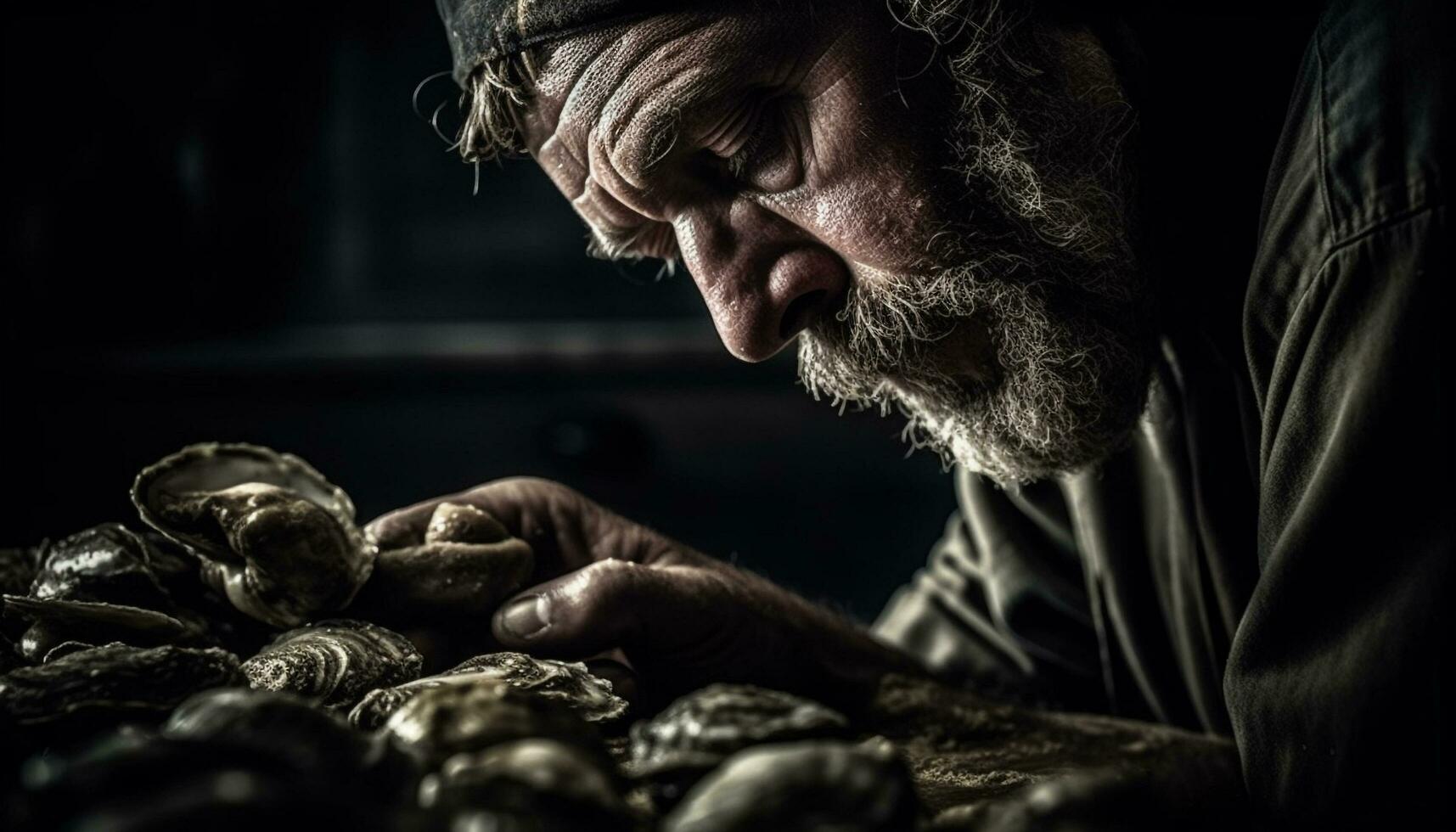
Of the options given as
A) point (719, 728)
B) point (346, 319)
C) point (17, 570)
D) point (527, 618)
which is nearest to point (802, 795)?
point (719, 728)

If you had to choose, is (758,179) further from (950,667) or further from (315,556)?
(950,667)

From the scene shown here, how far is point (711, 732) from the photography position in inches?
22.5

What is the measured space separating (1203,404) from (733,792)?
2.61 feet

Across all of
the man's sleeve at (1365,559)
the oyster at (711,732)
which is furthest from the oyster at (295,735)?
the man's sleeve at (1365,559)

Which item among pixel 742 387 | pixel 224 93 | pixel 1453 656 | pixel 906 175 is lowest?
pixel 742 387

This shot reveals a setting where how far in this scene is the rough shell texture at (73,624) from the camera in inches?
31.7

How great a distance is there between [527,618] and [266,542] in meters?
0.20

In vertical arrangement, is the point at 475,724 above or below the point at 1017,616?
above

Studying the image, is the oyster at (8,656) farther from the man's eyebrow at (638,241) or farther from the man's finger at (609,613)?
the man's eyebrow at (638,241)

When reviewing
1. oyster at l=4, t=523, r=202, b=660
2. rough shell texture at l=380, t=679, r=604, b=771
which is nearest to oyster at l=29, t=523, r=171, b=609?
oyster at l=4, t=523, r=202, b=660

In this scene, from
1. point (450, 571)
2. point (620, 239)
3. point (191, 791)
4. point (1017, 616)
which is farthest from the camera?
point (1017, 616)

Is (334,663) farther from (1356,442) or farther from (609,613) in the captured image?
(1356,442)

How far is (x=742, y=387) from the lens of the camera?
9.35 feet

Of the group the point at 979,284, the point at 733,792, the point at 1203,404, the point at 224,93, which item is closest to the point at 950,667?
the point at 1203,404
